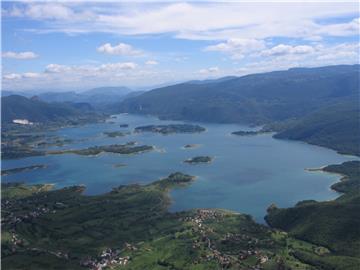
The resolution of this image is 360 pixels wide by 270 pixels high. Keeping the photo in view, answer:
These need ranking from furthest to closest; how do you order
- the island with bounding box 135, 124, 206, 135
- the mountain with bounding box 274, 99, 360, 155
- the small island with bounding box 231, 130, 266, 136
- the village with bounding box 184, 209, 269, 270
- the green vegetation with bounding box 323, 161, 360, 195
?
the island with bounding box 135, 124, 206, 135 → the small island with bounding box 231, 130, 266, 136 → the mountain with bounding box 274, 99, 360, 155 → the green vegetation with bounding box 323, 161, 360, 195 → the village with bounding box 184, 209, 269, 270

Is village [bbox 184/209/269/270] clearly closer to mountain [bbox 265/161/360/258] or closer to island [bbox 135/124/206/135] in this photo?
mountain [bbox 265/161/360/258]

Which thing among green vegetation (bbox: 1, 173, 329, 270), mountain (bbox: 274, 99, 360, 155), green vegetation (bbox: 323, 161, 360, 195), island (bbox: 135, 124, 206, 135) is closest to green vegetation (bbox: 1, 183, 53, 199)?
green vegetation (bbox: 1, 173, 329, 270)

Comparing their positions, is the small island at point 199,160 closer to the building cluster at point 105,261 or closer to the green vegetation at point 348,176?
the green vegetation at point 348,176

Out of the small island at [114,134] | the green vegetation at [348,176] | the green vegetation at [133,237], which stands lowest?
the green vegetation at [133,237]

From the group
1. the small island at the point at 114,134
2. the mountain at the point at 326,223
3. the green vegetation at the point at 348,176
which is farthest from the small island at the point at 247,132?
the mountain at the point at 326,223

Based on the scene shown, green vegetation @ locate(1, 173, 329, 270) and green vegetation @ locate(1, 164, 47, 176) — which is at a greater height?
green vegetation @ locate(1, 164, 47, 176)

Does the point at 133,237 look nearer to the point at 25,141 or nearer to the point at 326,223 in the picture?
the point at 326,223

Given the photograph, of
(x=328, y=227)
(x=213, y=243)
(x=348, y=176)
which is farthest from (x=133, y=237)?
(x=348, y=176)

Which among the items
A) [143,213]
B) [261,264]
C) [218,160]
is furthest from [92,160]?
[261,264]
